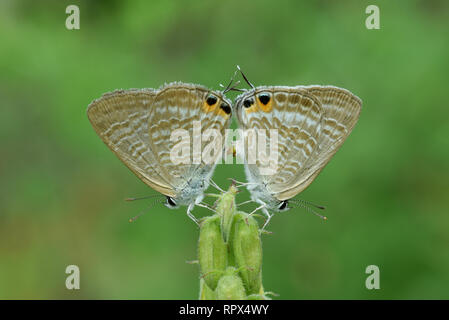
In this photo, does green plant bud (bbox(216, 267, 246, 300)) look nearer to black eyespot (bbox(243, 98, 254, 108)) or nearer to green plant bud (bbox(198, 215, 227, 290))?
green plant bud (bbox(198, 215, 227, 290))

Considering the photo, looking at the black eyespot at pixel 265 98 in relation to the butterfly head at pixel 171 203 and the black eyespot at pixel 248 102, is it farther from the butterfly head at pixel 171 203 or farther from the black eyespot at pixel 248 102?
the butterfly head at pixel 171 203

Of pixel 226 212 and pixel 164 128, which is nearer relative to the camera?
pixel 226 212

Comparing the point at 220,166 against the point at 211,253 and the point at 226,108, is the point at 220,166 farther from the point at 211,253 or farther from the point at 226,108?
the point at 211,253

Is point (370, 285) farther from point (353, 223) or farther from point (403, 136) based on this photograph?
point (403, 136)

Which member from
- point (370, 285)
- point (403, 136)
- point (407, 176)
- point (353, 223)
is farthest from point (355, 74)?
point (370, 285)

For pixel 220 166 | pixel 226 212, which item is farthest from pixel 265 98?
pixel 220 166

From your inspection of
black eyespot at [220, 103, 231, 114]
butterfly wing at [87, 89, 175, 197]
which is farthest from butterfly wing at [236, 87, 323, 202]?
butterfly wing at [87, 89, 175, 197]

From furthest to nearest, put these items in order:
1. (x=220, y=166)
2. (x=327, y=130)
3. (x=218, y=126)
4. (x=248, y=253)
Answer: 1. (x=220, y=166)
2. (x=218, y=126)
3. (x=327, y=130)
4. (x=248, y=253)

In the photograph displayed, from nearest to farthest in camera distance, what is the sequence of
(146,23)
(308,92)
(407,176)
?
(308,92)
(407,176)
(146,23)

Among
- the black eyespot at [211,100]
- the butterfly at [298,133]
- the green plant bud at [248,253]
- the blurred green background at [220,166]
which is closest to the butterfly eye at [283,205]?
the butterfly at [298,133]
